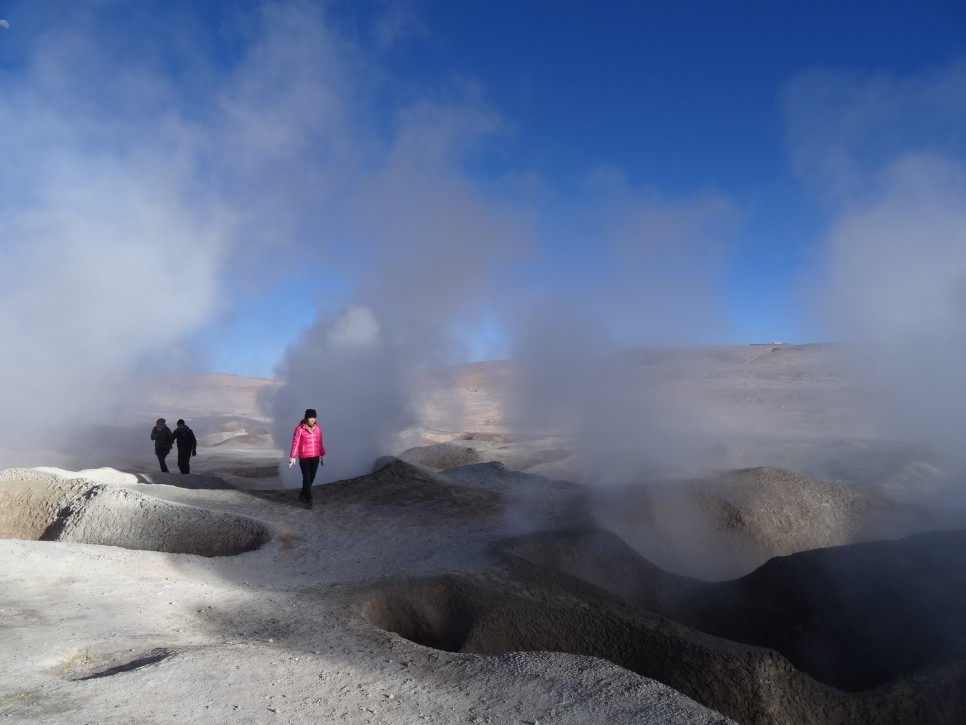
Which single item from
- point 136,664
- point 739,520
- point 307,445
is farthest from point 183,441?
point 739,520

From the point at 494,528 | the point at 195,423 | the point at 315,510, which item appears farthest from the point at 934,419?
the point at 195,423

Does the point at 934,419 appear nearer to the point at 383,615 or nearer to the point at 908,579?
the point at 908,579

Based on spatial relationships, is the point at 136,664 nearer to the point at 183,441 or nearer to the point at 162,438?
the point at 183,441

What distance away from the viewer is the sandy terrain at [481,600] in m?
3.57

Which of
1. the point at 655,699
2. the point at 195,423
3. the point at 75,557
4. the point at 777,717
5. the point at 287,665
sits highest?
the point at 195,423

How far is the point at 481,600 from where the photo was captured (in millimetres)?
5473

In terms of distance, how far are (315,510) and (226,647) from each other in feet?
15.6

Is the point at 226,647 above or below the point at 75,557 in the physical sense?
below

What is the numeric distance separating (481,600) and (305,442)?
12.5 ft

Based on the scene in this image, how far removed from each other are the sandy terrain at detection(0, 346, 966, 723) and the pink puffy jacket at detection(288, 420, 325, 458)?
817mm

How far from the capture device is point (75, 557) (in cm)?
606

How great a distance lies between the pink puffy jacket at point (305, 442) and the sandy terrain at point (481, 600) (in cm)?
82

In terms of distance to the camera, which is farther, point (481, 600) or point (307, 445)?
point (307, 445)

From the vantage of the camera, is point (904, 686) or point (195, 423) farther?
point (195, 423)
